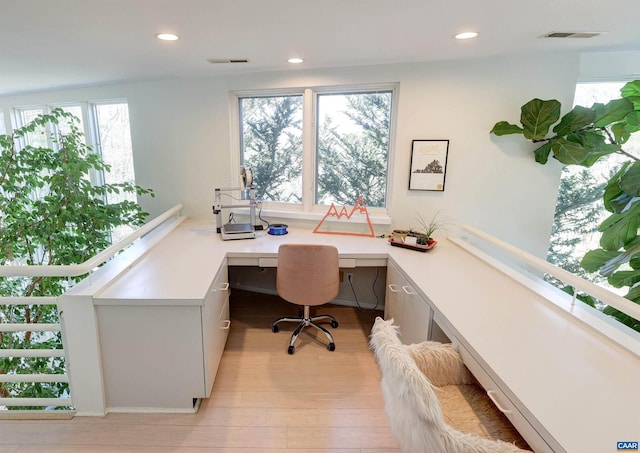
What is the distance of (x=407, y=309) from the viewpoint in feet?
6.57

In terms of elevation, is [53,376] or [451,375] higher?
[451,375]

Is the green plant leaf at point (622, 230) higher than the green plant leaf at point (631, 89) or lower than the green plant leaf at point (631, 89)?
lower

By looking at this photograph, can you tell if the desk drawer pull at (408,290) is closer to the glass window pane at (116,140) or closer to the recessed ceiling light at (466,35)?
the recessed ceiling light at (466,35)

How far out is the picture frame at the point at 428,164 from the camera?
2617 millimetres

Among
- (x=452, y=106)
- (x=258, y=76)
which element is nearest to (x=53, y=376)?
(x=258, y=76)

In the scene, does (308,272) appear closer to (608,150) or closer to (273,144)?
(273,144)

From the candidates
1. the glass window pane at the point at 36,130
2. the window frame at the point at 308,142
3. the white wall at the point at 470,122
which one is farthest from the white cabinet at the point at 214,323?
the glass window pane at the point at 36,130

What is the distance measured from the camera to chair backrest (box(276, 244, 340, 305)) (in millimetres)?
2201

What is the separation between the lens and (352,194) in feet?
9.95

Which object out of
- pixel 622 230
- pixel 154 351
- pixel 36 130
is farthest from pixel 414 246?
pixel 36 130

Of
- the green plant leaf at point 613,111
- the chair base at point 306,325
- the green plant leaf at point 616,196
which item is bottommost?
the chair base at point 306,325

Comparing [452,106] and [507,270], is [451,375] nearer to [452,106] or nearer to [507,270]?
[507,270]

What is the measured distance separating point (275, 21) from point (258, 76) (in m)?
1.30

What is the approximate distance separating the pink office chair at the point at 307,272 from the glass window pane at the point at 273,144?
106 centimetres
